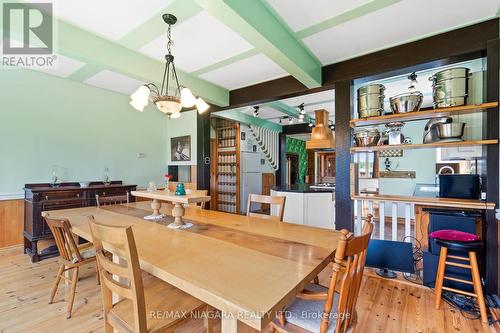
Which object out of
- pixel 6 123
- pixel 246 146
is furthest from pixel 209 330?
pixel 246 146

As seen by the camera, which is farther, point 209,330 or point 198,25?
point 198,25

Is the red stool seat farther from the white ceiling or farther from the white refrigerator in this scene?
the white refrigerator

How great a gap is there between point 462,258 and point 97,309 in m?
3.23

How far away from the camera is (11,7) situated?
6.40 ft

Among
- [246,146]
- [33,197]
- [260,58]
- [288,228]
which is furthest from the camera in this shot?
[246,146]

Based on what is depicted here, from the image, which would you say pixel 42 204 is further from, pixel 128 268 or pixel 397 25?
pixel 397 25

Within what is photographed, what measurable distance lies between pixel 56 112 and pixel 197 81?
7.89ft

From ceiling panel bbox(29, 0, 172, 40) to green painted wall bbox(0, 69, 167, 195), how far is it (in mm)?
2068

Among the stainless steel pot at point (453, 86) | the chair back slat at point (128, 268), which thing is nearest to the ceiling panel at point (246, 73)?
the stainless steel pot at point (453, 86)

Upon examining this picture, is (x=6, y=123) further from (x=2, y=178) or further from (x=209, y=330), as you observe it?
(x=209, y=330)

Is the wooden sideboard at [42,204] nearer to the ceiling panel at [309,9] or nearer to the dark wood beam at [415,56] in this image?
the dark wood beam at [415,56]

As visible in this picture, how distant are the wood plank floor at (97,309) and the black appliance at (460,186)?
1058 mm

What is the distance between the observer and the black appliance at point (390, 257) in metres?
2.54

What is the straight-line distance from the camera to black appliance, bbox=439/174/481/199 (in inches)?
91.0
